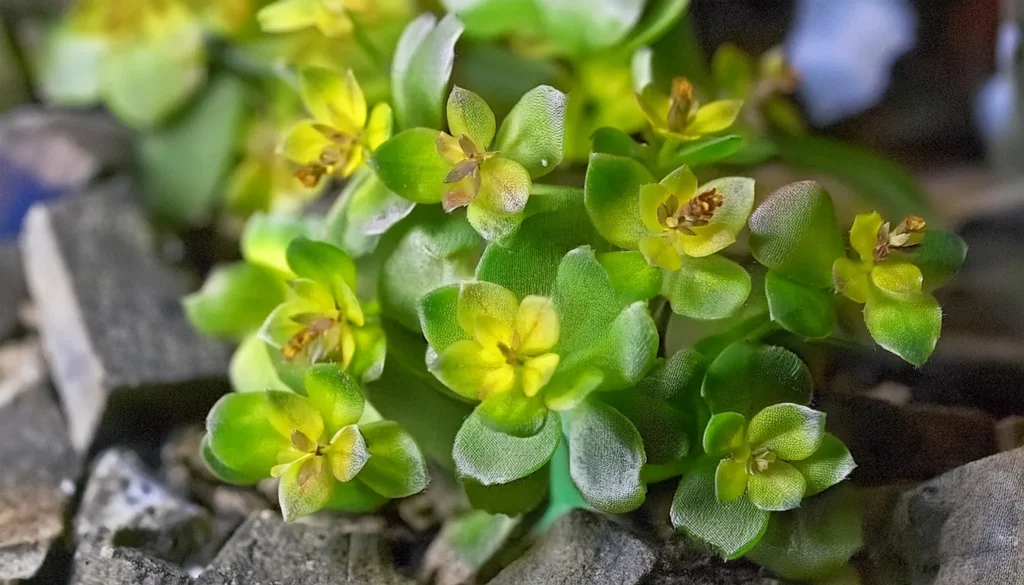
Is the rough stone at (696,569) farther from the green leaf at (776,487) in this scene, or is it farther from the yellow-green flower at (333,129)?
the yellow-green flower at (333,129)

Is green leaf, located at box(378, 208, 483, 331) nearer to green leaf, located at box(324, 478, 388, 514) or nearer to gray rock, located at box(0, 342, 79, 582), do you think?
green leaf, located at box(324, 478, 388, 514)

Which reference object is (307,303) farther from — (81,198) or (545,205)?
(81,198)

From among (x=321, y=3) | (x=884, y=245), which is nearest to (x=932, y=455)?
(x=884, y=245)

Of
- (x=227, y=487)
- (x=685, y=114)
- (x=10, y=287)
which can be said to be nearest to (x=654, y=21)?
(x=685, y=114)

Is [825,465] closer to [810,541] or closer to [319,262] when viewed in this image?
[810,541]

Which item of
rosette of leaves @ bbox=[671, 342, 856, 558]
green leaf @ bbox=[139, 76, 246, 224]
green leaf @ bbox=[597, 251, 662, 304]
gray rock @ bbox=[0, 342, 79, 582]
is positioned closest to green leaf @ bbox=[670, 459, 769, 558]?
rosette of leaves @ bbox=[671, 342, 856, 558]

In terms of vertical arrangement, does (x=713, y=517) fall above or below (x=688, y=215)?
below
